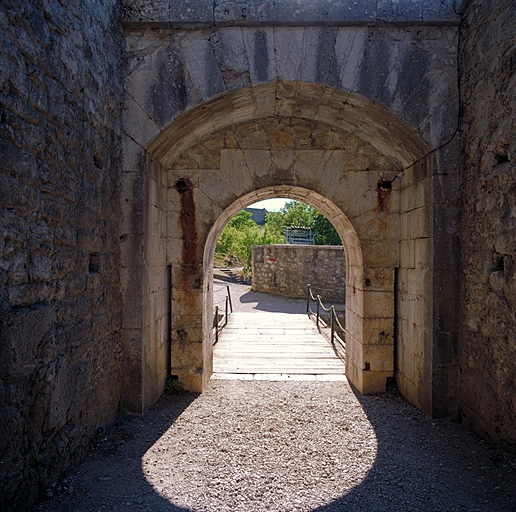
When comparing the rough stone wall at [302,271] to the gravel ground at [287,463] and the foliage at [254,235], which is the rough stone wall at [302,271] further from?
the gravel ground at [287,463]

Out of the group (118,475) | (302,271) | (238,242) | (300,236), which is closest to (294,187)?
(118,475)

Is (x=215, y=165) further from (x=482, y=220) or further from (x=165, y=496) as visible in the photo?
(x=165, y=496)

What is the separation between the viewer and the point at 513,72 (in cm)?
271

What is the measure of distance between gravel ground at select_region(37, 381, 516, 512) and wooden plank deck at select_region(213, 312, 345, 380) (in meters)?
0.99

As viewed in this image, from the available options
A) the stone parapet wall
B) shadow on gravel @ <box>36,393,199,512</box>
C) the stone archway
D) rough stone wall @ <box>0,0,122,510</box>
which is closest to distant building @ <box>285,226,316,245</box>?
the stone archway

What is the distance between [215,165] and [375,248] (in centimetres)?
Answer: 205

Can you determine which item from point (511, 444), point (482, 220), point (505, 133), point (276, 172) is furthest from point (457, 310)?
point (276, 172)

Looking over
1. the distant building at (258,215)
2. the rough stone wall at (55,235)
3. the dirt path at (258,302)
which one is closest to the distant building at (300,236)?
the dirt path at (258,302)

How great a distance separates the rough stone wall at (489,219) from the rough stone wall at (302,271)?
9954 millimetres

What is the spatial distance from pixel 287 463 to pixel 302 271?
36.6 ft

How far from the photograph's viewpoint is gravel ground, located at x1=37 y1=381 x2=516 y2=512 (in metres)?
2.38

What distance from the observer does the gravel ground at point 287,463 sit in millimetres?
2379

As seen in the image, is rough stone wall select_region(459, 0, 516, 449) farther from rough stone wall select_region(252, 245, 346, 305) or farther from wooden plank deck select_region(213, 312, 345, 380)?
rough stone wall select_region(252, 245, 346, 305)

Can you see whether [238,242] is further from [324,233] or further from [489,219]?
[489,219]
